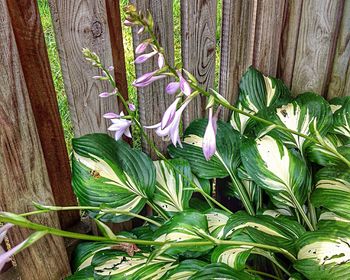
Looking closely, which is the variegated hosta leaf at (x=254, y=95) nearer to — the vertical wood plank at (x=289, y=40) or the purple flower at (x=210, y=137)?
the vertical wood plank at (x=289, y=40)

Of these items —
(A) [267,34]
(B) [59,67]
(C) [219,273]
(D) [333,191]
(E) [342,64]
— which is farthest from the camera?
(B) [59,67]

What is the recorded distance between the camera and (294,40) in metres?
2.20

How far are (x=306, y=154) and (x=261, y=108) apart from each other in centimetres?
30

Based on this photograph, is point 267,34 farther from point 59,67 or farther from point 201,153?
point 59,67

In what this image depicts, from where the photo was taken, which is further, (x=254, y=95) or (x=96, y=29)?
(x=254, y=95)

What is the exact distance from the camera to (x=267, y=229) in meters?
1.66

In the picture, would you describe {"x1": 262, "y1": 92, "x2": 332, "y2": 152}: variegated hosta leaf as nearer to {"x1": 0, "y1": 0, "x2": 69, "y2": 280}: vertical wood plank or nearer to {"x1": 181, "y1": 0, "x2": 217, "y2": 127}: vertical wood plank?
{"x1": 181, "y1": 0, "x2": 217, "y2": 127}: vertical wood plank

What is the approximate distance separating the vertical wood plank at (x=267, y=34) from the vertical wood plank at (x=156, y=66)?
0.51 m

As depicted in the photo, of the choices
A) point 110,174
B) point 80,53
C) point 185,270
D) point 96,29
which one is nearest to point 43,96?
point 80,53

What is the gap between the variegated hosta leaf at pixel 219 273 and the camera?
1463mm

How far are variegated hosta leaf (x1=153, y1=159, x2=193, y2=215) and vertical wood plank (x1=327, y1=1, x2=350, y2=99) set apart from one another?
96 centimetres

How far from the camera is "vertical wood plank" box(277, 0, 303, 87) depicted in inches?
83.6

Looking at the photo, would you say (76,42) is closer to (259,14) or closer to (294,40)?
(259,14)

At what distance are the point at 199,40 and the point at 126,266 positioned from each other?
0.96 m
